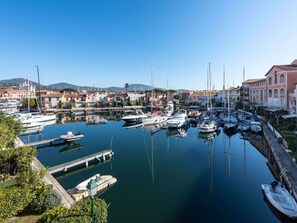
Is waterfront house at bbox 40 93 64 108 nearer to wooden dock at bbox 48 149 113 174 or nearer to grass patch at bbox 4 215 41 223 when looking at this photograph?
wooden dock at bbox 48 149 113 174

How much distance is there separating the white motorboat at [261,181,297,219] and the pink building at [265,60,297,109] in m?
31.6

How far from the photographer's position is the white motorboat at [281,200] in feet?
33.2

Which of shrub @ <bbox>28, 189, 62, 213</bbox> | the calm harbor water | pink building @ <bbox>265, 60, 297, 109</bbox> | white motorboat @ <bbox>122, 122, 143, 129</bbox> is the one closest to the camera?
shrub @ <bbox>28, 189, 62, 213</bbox>

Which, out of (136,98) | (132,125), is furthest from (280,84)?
(136,98)

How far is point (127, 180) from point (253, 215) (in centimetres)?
884

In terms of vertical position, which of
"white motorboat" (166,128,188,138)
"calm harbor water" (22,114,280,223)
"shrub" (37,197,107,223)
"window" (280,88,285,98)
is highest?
"window" (280,88,285,98)

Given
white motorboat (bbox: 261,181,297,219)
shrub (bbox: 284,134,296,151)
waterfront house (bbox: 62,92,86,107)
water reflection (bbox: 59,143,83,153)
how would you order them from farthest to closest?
waterfront house (bbox: 62,92,86,107) → water reflection (bbox: 59,143,83,153) → shrub (bbox: 284,134,296,151) → white motorboat (bbox: 261,181,297,219)

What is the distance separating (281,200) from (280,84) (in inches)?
1438

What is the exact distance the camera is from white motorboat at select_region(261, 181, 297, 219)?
399 inches

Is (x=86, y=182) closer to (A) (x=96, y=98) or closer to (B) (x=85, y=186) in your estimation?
(B) (x=85, y=186)

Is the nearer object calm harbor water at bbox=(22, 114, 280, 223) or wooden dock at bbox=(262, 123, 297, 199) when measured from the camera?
calm harbor water at bbox=(22, 114, 280, 223)

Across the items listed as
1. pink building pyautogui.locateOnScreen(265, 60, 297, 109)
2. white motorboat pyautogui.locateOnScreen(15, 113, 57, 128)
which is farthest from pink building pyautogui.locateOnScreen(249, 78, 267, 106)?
white motorboat pyautogui.locateOnScreen(15, 113, 57, 128)

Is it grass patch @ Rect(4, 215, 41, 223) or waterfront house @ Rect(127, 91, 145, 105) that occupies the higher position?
waterfront house @ Rect(127, 91, 145, 105)

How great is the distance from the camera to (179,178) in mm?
15875
